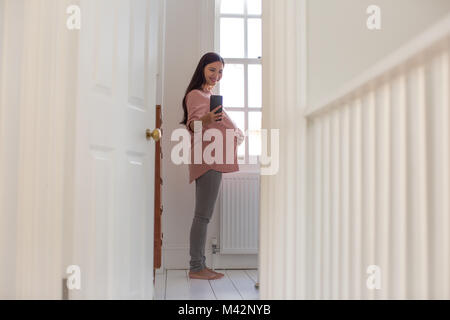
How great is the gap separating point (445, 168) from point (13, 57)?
1413mm

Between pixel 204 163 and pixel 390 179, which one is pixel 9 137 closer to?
pixel 390 179

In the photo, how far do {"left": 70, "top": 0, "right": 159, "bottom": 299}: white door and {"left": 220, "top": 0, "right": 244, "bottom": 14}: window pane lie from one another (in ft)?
5.17

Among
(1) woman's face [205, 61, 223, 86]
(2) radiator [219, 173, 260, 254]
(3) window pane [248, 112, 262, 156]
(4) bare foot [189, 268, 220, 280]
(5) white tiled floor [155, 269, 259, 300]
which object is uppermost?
(1) woman's face [205, 61, 223, 86]

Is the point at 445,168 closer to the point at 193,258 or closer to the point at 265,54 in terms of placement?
the point at 265,54

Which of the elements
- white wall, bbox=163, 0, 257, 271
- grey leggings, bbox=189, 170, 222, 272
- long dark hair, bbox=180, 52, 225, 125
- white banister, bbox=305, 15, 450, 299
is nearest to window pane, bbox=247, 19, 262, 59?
white wall, bbox=163, 0, 257, 271

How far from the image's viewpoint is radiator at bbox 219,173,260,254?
334 cm

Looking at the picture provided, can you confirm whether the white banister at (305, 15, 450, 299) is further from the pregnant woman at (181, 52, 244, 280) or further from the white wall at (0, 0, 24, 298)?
the pregnant woman at (181, 52, 244, 280)

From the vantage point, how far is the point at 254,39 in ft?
11.8

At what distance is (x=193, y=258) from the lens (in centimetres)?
303

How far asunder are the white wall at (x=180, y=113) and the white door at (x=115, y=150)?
134cm

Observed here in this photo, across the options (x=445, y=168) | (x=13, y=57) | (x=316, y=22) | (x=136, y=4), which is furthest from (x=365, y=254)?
(x=136, y=4)

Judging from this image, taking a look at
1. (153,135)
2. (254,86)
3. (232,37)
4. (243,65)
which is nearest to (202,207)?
(153,135)

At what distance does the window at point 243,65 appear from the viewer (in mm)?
3570

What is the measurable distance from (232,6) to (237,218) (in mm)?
1777
